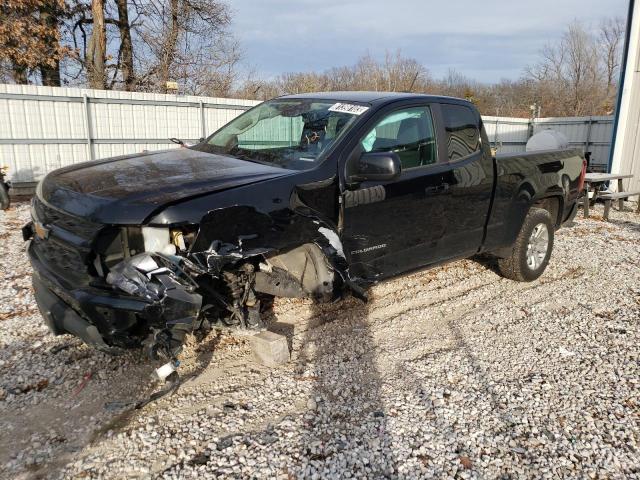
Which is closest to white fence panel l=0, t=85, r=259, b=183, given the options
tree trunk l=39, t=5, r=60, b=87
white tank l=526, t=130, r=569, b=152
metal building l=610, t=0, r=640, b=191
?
tree trunk l=39, t=5, r=60, b=87

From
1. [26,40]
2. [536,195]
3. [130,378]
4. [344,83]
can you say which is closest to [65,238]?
[130,378]

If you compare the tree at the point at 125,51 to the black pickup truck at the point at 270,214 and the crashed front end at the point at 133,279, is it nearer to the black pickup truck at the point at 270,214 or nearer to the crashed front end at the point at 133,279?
the black pickup truck at the point at 270,214

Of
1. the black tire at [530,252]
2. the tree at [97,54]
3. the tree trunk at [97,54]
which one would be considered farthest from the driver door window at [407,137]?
the tree at [97,54]

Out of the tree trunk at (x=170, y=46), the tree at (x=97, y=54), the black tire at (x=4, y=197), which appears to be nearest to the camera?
the black tire at (x=4, y=197)

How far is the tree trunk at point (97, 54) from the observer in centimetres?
1761

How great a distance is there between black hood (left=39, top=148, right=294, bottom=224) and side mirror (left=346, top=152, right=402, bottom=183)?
1.60 ft

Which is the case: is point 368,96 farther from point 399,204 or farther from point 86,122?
point 86,122

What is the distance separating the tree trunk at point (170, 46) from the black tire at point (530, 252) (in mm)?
18356

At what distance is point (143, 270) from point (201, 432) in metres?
0.99

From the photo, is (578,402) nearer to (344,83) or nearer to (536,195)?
(536,195)

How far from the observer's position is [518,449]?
281 centimetres

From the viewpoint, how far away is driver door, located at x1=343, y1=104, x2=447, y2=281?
3732 mm

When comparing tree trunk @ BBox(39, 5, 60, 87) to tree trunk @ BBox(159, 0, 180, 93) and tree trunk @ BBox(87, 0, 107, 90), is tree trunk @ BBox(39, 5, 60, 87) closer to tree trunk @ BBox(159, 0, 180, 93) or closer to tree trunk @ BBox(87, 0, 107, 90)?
tree trunk @ BBox(87, 0, 107, 90)

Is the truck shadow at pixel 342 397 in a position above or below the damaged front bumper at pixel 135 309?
below
